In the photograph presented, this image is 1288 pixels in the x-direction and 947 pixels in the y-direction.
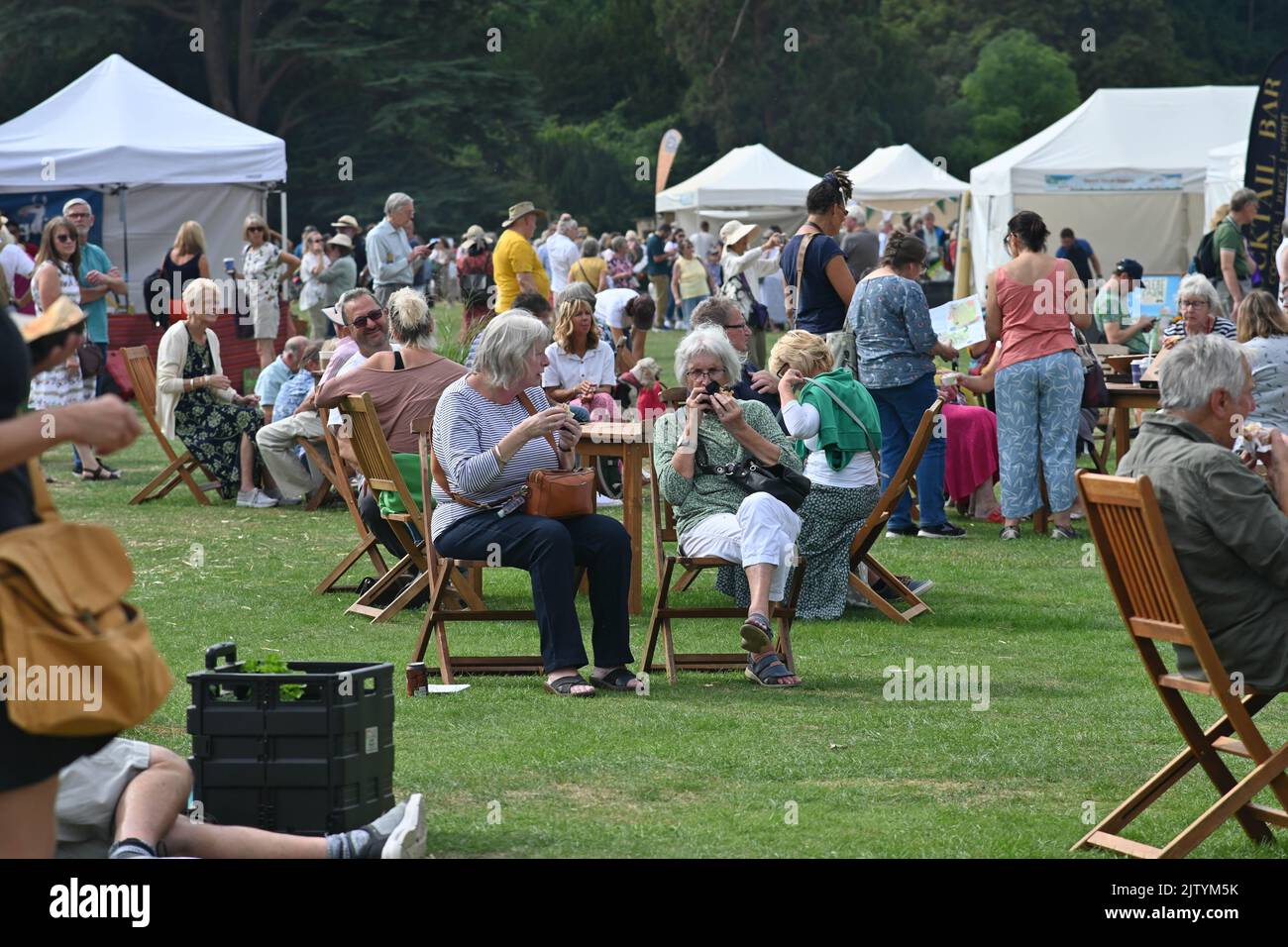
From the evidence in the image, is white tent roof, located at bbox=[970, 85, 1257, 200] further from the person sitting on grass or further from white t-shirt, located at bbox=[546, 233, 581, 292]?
the person sitting on grass

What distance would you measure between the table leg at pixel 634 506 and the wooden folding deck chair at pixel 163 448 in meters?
4.60

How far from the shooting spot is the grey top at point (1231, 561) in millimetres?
4555

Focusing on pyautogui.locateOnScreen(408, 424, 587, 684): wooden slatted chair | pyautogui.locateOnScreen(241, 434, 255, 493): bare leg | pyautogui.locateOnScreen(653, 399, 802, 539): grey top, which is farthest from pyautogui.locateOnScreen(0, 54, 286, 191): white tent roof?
pyautogui.locateOnScreen(653, 399, 802, 539): grey top

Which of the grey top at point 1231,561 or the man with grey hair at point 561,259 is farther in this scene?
the man with grey hair at point 561,259

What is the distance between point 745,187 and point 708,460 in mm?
28168

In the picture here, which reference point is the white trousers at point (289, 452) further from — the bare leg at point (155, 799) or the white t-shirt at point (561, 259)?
the white t-shirt at point (561, 259)

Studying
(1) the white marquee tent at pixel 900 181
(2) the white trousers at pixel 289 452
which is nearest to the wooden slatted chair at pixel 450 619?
(2) the white trousers at pixel 289 452

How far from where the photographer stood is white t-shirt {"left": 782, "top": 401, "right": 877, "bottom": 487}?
26.5 ft

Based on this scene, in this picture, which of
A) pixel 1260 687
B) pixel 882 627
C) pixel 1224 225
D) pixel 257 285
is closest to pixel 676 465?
pixel 882 627

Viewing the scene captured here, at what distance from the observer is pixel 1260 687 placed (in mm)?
4629

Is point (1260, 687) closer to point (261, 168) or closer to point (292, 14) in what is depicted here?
point (261, 168)


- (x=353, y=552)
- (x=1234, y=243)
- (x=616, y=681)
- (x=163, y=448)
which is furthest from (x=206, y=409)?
(x=1234, y=243)

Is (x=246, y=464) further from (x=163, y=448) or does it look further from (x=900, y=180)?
(x=900, y=180)
